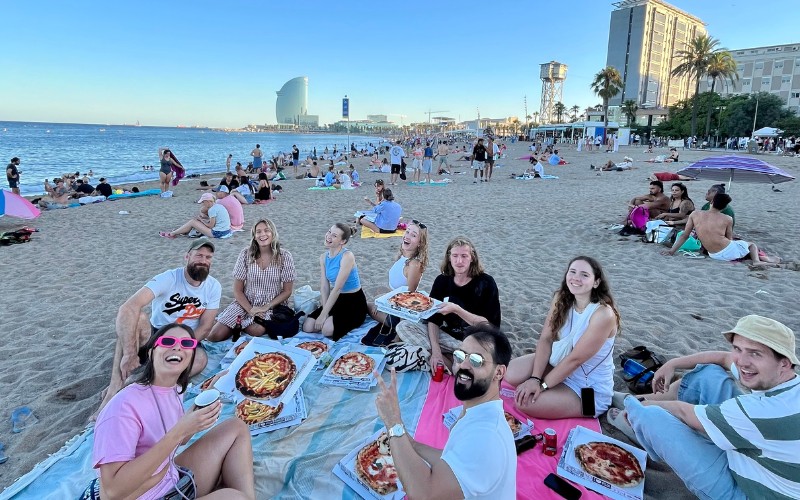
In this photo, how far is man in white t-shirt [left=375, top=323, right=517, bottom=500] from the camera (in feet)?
5.65

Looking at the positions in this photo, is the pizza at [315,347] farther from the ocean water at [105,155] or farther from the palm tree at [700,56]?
the palm tree at [700,56]

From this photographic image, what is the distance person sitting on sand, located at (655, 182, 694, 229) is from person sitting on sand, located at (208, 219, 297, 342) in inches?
315

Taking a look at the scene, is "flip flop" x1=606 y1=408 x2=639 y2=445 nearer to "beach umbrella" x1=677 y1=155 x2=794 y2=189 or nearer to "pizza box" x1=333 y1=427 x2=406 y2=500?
"pizza box" x1=333 y1=427 x2=406 y2=500

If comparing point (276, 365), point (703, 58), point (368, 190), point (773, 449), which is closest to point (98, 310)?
point (276, 365)

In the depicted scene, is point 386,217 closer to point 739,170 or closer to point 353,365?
point 353,365

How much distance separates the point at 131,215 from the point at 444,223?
29.8 feet

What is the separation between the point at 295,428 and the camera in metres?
3.28

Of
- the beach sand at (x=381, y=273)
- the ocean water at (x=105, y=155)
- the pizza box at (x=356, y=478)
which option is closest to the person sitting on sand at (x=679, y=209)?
the beach sand at (x=381, y=273)

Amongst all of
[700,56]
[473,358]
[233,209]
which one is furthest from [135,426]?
[700,56]

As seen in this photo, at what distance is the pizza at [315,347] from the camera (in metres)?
4.21

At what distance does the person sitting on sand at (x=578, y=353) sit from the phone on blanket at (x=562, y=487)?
2.28 ft

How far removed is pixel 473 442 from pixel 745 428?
1514mm

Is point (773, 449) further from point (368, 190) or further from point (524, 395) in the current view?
point (368, 190)

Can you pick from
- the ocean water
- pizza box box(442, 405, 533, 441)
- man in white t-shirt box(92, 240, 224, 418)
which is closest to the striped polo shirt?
pizza box box(442, 405, 533, 441)
